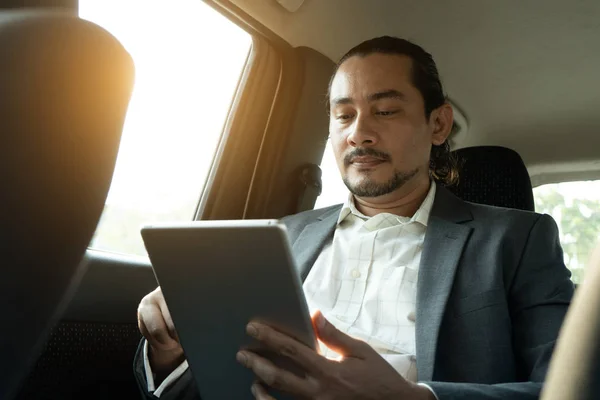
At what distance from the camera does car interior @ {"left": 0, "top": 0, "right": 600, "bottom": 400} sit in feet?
1.55

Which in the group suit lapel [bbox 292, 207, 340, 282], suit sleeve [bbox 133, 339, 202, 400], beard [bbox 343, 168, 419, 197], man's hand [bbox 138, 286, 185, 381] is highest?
beard [bbox 343, 168, 419, 197]

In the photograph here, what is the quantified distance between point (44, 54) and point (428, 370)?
3.53ft

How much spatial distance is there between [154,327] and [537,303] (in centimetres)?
85

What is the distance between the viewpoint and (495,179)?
200cm

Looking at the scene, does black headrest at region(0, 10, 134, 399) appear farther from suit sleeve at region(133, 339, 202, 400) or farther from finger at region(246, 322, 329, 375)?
suit sleeve at region(133, 339, 202, 400)

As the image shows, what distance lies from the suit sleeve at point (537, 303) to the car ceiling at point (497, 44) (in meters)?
0.84

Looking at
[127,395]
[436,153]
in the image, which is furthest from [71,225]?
[436,153]

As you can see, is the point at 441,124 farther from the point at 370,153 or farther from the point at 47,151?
the point at 47,151

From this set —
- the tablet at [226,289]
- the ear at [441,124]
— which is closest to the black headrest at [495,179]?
the ear at [441,124]

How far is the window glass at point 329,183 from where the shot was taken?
7.77 feet

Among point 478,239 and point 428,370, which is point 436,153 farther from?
point 428,370

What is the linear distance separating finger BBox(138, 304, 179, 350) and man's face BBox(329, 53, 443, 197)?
704 millimetres

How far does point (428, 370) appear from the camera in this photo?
4.27ft

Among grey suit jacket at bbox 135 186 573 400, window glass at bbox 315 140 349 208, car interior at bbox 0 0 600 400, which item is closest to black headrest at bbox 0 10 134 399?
car interior at bbox 0 0 600 400
